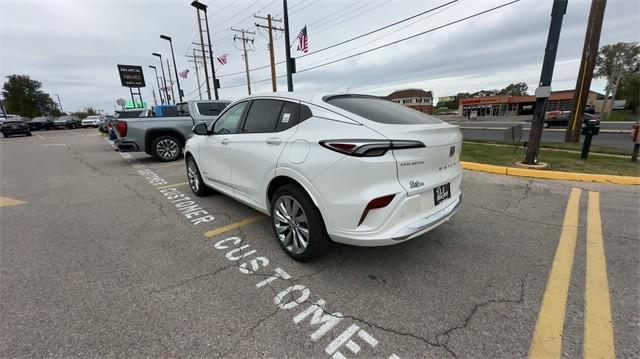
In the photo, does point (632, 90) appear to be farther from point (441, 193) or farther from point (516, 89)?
point (441, 193)

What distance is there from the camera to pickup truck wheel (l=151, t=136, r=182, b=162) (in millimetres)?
8297

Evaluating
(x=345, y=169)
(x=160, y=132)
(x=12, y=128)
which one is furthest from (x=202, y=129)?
(x=12, y=128)

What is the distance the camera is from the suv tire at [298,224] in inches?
97.4

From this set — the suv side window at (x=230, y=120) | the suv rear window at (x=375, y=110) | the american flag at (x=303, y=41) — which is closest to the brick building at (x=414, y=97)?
the american flag at (x=303, y=41)

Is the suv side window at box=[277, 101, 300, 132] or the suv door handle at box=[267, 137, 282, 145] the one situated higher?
the suv side window at box=[277, 101, 300, 132]

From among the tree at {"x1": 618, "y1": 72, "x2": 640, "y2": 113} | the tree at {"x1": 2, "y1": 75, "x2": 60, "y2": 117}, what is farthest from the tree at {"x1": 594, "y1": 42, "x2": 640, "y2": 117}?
the tree at {"x1": 2, "y1": 75, "x2": 60, "y2": 117}

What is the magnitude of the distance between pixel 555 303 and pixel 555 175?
470cm

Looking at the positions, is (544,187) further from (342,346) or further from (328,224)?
(342,346)

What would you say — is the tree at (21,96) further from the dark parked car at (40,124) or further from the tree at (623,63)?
the tree at (623,63)

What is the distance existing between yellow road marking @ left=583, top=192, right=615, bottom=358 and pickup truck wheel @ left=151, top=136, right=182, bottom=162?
370 inches

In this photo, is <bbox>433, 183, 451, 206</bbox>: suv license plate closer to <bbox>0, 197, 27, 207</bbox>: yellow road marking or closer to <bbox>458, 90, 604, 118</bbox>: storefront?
<bbox>0, 197, 27, 207</bbox>: yellow road marking

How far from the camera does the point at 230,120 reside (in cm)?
375

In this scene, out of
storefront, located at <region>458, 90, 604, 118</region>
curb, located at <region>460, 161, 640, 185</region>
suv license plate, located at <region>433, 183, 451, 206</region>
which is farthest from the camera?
storefront, located at <region>458, 90, 604, 118</region>

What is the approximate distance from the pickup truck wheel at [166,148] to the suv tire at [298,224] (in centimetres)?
705
